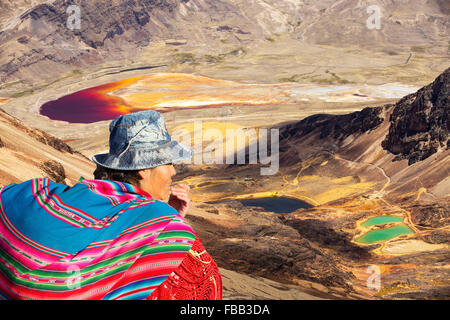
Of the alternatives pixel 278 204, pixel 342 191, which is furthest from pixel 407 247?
pixel 278 204

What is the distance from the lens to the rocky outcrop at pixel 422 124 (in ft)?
58.7

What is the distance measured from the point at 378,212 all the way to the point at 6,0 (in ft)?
230

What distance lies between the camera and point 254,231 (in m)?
10.9

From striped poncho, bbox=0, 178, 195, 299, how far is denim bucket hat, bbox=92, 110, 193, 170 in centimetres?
37

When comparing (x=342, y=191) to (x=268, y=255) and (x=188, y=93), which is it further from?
(x=188, y=93)

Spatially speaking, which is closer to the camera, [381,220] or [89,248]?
[89,248]

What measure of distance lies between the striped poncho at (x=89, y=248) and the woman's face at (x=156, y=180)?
0.39 m

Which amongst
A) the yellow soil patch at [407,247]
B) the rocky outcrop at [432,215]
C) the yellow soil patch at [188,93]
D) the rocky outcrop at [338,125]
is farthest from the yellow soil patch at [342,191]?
the yellow soil patch at [188,93]

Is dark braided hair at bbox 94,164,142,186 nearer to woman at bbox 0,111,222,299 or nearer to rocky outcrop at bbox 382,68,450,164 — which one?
woman at bbox 0,111,222,299

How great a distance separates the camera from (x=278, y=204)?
18.5 meters

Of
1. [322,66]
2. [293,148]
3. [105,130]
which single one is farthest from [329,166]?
[322,66]

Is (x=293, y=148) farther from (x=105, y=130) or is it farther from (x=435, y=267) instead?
(x=105, y=130)

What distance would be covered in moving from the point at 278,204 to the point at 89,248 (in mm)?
16884

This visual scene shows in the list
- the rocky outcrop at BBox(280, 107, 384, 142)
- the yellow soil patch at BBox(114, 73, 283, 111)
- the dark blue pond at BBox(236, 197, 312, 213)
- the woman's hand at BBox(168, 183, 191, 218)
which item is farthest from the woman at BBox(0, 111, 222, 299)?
the yellow soil patch at BBox(114, 73, 283, 111)
